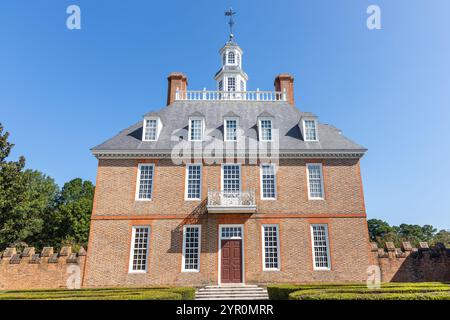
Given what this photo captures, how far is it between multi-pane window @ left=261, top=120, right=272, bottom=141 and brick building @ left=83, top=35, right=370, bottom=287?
0.07 m

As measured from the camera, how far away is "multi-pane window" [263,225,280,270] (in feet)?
59.2

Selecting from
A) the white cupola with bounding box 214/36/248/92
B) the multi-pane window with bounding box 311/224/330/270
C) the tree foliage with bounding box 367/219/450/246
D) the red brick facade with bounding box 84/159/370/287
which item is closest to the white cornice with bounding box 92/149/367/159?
the red brick facade with bounding box 84/159/370/287

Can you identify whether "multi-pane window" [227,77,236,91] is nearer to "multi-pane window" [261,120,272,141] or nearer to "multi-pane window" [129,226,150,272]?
"multi-pane window" [261,120,272,141]

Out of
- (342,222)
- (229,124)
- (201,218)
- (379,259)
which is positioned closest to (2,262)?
(201,218)

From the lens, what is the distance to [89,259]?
58.7ft

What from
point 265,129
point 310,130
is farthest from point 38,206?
point 310,130

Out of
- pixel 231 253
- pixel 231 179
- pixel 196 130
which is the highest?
pixel 196 130

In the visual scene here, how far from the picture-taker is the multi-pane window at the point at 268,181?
19.5m

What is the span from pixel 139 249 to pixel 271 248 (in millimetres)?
7957

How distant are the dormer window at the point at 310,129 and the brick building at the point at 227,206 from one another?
69mm

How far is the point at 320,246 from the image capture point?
18.5 metres

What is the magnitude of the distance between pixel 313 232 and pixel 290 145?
5.82 m

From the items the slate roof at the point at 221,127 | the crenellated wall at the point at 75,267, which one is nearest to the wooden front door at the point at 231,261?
the slate roof at the point at 221,127

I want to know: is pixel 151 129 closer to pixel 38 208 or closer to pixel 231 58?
pixel 231 58
